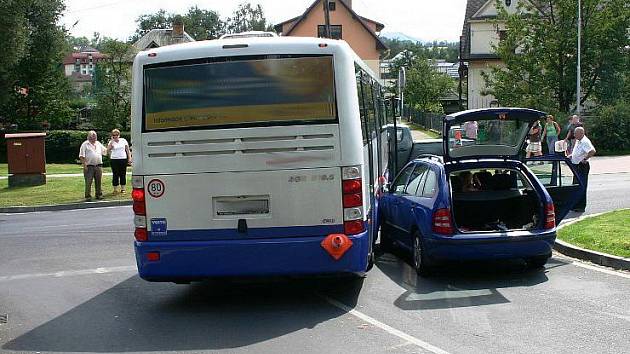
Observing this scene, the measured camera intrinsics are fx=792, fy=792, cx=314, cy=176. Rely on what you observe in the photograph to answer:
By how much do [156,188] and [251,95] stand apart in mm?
1391

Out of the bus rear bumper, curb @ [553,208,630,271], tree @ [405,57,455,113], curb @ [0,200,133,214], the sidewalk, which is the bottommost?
curb @ [0,200,133,214]

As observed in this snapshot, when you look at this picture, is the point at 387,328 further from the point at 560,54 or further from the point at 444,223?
the point at 560,54

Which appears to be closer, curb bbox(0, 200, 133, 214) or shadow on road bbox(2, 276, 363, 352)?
shadow on road bbox(2, 276, 363, 352)

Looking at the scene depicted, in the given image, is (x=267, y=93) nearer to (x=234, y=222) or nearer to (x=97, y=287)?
(x=234, y=222)

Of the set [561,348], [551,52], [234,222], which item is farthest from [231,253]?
[551,52]

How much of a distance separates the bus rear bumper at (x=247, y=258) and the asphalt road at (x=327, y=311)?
397 mm

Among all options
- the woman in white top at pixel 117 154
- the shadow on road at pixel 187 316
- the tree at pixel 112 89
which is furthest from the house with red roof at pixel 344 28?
the shadow on road at pixel 187 316

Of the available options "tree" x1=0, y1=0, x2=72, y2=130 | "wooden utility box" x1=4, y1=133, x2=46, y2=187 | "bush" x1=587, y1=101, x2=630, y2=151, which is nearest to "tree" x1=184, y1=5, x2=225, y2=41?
"tree" x1=0, y1=0, x2=72, y2=130

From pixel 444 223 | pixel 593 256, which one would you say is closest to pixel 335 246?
pixel 444 223

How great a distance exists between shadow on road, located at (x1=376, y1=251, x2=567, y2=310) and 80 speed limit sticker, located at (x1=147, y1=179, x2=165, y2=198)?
9.22 feet

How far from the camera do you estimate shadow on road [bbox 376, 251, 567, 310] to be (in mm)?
8664

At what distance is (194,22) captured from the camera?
415ft

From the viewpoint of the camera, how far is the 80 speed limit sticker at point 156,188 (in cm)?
828

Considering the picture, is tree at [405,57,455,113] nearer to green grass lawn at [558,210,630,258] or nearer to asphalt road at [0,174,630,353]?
green grass lawn at [558,210,630,258]
